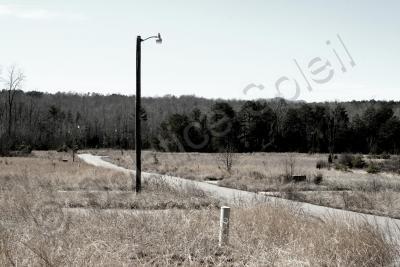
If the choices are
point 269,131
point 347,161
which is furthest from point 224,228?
point 269,131

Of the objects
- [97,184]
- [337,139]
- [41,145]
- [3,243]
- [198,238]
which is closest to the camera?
[3,243]

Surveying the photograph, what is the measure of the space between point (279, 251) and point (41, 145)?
102 meters

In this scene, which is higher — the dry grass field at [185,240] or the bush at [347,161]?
the dry grass field at [185,240]

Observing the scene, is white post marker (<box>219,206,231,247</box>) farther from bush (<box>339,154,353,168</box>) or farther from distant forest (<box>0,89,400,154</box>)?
distant forest (<box>0,89,400,154</box>)

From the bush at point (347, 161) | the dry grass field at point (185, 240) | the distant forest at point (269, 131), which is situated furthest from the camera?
the distant forest at point (269, 131)

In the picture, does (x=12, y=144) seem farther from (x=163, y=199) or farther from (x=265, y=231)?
(x=265, y=231)

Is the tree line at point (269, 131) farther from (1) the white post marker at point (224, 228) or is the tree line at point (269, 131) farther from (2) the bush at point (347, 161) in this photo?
(1) the white post marker at point (224, 228)

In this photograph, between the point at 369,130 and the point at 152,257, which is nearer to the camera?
the point at 152,257

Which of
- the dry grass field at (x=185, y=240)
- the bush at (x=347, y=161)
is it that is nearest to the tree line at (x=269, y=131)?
the bush at (x=347, y=161)

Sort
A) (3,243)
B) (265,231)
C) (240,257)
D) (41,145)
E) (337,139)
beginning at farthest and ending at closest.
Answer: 1. (41,145)
2. (337,139)
3. (265,231)
4. (240,257)
5. (3,243)

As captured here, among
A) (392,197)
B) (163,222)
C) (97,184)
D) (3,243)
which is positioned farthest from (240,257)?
(97,184)

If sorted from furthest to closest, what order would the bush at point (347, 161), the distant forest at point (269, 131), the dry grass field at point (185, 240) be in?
1. the distant forest at point (269, 131)
2. the bush at point (347, 161)
3. the dry grass field at point (185, 240)

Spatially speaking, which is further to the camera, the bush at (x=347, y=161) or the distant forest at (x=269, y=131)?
the distant forest at (x=269, y=131)

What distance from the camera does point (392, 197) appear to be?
1736 centimetres
